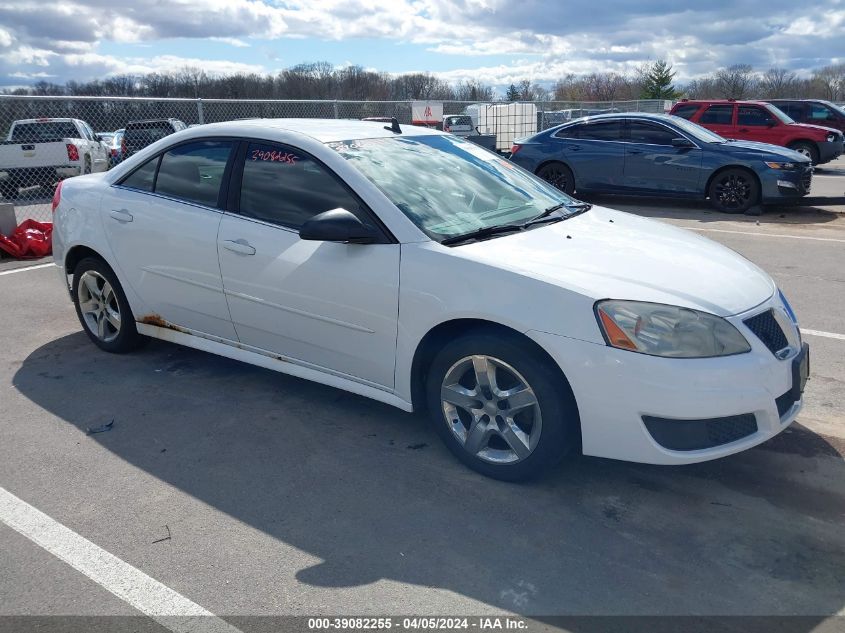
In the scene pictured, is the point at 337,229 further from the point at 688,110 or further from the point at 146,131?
the point at 688,110

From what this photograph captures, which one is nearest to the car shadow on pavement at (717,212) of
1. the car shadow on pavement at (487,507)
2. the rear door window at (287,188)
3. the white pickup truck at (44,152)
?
the car shadow on pavement at (487,507)

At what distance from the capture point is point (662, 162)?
1224 centimetres

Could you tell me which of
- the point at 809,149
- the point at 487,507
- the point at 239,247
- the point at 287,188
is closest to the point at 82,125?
the point at 239,247

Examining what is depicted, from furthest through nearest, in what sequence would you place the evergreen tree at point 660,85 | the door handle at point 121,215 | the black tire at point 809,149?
the evergreen tree at point 660,85
the black tire at point 809,149
the door handle at point 121,215

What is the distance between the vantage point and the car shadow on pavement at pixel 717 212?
1152 cm

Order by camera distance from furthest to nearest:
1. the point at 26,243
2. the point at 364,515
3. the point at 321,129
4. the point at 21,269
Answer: the point at 26,243 → the point at 21,269 → the point at 321,129 → the point at 364,515

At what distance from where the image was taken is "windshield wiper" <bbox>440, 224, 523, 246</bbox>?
3742 mm

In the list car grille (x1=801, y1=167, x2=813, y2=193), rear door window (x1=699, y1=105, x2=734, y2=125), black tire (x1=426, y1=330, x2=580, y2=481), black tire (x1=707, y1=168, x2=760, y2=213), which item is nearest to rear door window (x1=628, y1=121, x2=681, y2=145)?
black tire (x1=707, y1=168, x2=760, y2=213)

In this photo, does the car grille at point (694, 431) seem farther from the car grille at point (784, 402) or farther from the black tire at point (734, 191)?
the black tire at point (734, 191)

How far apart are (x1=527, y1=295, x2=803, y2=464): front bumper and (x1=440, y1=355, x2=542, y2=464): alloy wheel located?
255 millimetres

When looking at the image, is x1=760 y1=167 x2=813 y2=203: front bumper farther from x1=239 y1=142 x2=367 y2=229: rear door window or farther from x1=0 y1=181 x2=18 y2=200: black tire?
x1=0 y1=181 x2=18 y2=200: black tire

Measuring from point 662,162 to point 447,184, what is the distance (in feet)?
29.5

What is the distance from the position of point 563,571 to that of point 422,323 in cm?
131

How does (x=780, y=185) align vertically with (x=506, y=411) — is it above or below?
above
